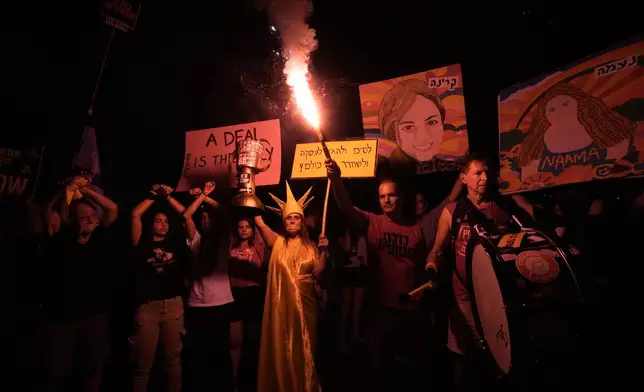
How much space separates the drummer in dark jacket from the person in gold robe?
132cm

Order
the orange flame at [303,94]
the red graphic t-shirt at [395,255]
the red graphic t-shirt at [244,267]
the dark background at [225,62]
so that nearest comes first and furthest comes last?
the red graphic t-shirt at [395,255]
the orange flame at [303,94]
the red graphic t-shirt at [244,267]
the dark background at [225,62]

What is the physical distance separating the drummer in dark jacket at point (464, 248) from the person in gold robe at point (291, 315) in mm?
1324

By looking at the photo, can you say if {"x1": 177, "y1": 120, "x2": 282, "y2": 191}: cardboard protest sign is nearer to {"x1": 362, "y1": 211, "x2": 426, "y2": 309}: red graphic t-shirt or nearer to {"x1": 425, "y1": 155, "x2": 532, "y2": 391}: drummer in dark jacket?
{"x1": 362, "y1": 211, "x2": 426, "y2": 309}: red graphic t-shirt

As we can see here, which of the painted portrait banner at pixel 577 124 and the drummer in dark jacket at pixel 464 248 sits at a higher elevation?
the painted portrait banner at pixel 577 124

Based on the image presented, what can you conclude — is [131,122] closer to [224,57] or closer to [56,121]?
[56,121]

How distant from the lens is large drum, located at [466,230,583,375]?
8.49ft

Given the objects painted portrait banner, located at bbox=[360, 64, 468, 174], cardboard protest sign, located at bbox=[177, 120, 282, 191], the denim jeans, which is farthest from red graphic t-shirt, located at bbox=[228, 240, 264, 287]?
painted portrait banner, located at bbox=[360, 64, 468, 174]

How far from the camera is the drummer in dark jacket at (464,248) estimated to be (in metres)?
3.40

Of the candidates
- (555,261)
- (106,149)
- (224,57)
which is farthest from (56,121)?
(555,261)

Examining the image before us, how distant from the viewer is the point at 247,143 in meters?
4.70

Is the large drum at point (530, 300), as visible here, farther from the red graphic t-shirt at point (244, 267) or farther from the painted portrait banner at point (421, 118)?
the red graphic t-shirt at point (244, 267)

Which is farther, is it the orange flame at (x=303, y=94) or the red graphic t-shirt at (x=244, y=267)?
the red graphic t-shirt at (x=244, y=267)

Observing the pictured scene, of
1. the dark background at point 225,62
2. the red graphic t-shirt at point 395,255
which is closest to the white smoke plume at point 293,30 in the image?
the dark background at point 225,62

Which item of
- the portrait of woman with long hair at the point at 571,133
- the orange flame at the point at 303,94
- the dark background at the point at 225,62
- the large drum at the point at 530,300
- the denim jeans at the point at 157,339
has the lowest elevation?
the denim jeans at the point at 157,339
